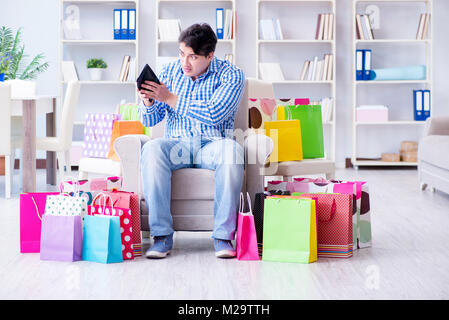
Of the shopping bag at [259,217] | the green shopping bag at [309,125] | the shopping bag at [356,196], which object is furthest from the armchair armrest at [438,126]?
the shopping bag at [259,217]

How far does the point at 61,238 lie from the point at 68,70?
404cm

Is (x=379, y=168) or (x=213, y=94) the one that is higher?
(x=213, y=94)

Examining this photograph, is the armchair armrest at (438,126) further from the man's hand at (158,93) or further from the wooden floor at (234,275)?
the man's hand at (158,93)

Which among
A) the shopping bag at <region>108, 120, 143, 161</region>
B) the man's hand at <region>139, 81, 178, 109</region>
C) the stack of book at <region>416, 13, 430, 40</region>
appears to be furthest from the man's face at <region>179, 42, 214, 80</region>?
the stack of book at <region>416, 13, 430, 40</region>

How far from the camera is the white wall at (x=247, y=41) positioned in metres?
6.61

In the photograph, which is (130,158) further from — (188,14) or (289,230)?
(188,14)

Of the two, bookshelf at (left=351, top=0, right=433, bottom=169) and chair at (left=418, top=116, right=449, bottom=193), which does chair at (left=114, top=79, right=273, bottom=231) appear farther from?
bookshelf at (left=351, top=0, right=433, bottom=169)

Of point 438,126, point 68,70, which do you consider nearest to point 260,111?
point 438,126

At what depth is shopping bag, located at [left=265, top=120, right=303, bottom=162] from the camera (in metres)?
3.34

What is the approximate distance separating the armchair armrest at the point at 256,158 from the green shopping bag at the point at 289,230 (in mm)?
300
